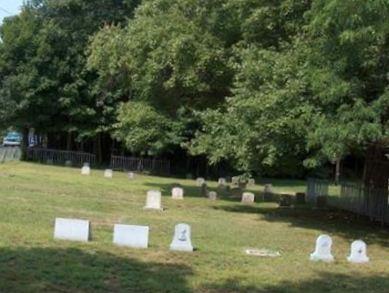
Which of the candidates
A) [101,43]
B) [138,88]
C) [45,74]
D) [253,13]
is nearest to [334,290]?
[253,13]

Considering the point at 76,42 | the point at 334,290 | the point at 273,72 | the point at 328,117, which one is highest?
the point at 76,42

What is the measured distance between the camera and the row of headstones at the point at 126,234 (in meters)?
13.7

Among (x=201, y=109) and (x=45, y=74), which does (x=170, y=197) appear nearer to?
(x=201, y=109)

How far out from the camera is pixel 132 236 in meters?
13.8

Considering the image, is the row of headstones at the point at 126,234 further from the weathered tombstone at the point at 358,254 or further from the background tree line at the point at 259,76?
the background tree line at the point at 259,76

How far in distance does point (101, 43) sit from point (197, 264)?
777 inches

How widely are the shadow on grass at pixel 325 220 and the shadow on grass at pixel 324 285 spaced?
238 inches

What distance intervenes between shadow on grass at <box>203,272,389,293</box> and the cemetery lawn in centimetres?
2

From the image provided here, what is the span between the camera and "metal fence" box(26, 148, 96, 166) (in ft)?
174

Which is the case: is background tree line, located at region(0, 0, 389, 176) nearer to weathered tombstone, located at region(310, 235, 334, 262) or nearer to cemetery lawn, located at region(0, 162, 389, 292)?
cemetery lawn, located at region(0, 162, 389, 292)

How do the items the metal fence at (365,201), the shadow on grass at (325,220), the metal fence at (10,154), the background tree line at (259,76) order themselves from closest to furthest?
the background tree line at (259,76) < the shadow on grass at (325,220) < the metal fence at (365,201) < the metal fence at (10,154)

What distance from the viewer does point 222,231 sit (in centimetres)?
1786

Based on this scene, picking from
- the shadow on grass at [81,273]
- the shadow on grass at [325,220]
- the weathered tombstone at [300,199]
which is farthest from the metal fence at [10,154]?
the shadow on grass at [81,273]

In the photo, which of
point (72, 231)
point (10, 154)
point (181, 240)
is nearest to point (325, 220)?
point (181, 240)
